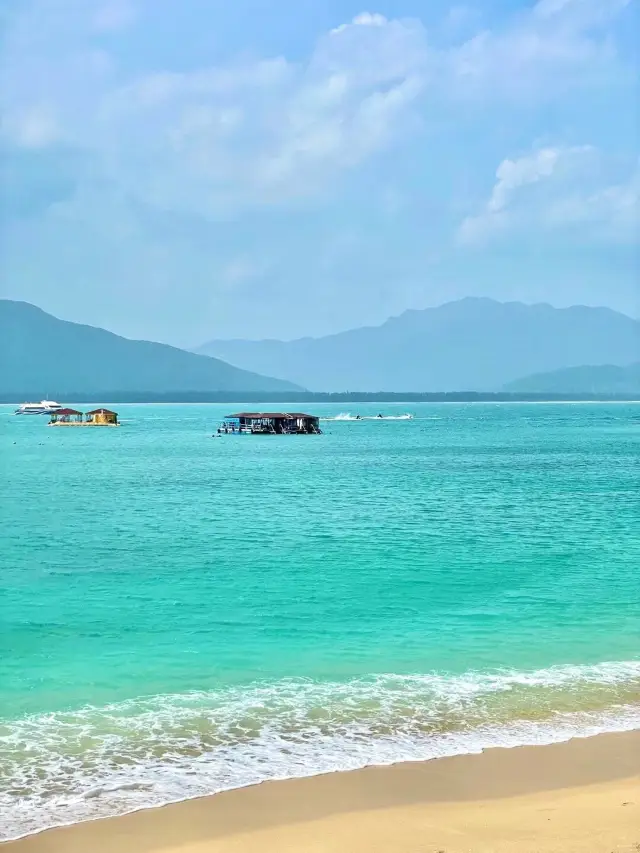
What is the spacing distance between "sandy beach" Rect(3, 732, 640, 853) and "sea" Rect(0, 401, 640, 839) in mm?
385

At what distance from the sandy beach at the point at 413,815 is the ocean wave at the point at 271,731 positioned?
35 cm

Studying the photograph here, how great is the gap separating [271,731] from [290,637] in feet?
16.0

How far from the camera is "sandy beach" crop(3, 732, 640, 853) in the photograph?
8.11 meters

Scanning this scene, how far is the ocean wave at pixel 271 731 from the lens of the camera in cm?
948

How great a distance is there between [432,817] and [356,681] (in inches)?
191

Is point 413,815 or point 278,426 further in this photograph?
point 278,426

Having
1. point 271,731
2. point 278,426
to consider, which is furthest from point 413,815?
point 278,426

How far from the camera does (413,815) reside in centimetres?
873

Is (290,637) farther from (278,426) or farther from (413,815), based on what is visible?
(278,426)

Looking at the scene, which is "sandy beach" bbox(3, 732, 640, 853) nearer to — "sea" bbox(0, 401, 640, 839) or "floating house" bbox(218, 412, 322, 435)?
"sea" bbox(0, 401, 640, 839)

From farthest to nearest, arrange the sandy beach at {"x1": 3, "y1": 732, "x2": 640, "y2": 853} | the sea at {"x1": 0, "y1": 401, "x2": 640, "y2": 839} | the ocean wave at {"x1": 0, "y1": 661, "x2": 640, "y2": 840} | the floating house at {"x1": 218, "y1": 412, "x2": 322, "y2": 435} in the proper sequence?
the floating house at {"x1": 218, "y1": 412, "x2": 322, "y2": 435}, the sea at {"x1": 0, "y1": 401, "x2": 640, "y2": 839}, the ocean wave at {"x1": 0, "y1": 661, "x2": 640, "y2": 840}, the sandy beach at {"x1": 3, "y1": 732, "x2": 640, "y2": 853}

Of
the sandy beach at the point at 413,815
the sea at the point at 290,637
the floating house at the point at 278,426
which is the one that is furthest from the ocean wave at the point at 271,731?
the floating house at the point at 278,426

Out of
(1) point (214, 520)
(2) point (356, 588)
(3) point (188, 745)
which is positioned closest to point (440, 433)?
(1) point (214, 520)

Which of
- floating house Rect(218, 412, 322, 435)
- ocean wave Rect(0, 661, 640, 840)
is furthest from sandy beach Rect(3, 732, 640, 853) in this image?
floating house Rect(218, 412, 322, 435)
